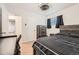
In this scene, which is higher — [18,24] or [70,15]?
[70,15]

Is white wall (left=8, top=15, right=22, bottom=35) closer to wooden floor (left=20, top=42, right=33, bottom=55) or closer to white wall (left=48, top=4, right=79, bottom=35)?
wooden floor (left=20, top=42, right=33, bottom=55)

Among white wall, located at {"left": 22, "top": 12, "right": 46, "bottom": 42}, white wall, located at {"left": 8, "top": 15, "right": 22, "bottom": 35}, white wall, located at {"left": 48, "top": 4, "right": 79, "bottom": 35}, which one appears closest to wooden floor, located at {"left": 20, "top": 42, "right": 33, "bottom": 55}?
white wall, located at {"left": 22, "top": 12, "right": 46, "bottom": 42}

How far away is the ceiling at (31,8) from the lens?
4.28 feet

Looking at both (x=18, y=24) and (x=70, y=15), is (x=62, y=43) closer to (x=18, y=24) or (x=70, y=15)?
(x=70, y=15)

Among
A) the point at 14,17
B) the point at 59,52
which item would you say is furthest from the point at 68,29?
the point at 14,17

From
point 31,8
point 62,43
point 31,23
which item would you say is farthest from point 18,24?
point 62,43

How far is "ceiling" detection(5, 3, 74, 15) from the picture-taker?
1.30 meters

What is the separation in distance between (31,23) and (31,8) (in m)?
0.23

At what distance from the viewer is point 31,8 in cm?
138

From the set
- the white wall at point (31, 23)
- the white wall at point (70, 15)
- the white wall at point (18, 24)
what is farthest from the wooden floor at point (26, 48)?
the white wall at point (70, 15)

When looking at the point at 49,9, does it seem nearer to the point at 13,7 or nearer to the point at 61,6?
the point at 61,6

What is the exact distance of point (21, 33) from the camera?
1386 millimetres

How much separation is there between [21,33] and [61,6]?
0.69 m

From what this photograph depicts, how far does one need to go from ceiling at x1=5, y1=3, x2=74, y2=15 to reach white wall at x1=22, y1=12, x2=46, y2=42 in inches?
2.6
